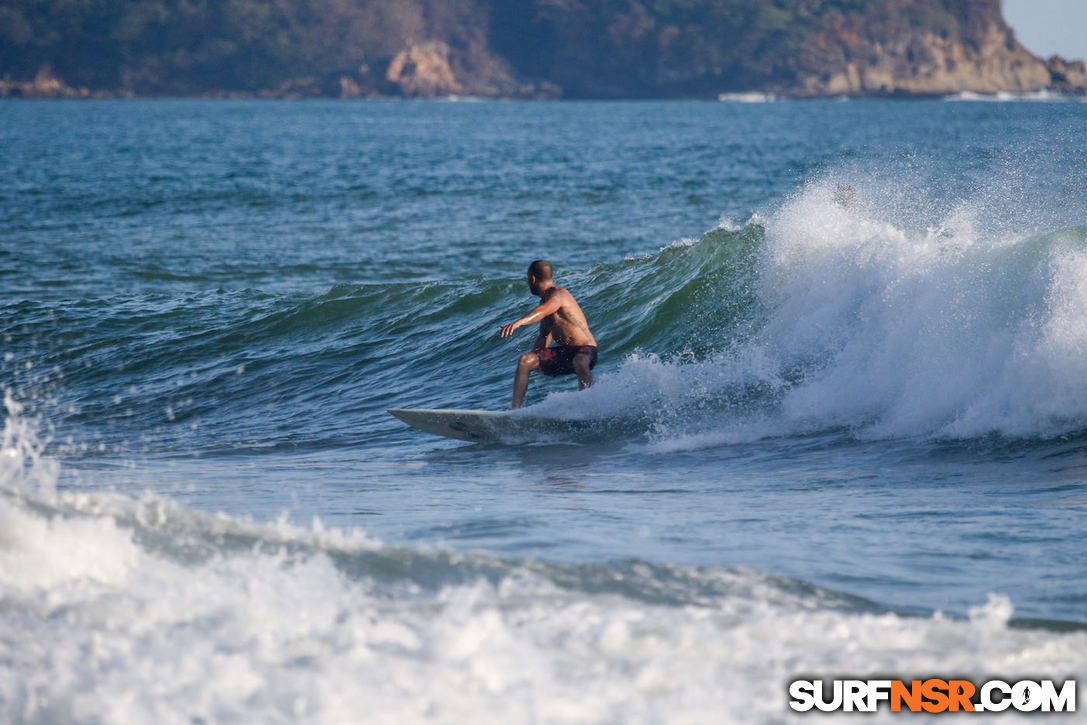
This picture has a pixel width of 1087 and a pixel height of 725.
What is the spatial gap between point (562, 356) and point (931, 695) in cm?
589

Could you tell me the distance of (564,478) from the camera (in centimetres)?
793

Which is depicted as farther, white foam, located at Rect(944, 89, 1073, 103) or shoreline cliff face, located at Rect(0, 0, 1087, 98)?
white foam, located at Rect(944, 89, 1073, 103)

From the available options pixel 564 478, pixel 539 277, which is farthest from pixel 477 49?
pixel 564 478

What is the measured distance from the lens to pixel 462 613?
181 inches

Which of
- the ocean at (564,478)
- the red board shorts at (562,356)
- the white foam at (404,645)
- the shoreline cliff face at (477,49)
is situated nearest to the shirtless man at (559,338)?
the red board shorts at (562,356)

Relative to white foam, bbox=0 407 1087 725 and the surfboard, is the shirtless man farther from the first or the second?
white foam, bbox=0 407 1087 725

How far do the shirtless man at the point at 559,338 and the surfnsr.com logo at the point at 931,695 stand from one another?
558 centimetres

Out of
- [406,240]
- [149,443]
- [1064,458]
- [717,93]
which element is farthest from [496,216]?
[717,93]

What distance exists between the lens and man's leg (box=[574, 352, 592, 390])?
952 centimetres

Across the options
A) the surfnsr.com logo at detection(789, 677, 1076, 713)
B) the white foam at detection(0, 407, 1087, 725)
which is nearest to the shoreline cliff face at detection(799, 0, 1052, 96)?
the white foam at detection(0, 407, 1087, 725)

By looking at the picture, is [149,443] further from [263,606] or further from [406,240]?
[406,240]

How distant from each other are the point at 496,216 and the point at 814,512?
21582 mm

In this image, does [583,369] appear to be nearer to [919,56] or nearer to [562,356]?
[562,356]

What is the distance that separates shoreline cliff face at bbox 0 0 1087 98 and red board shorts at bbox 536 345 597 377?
159500mm
